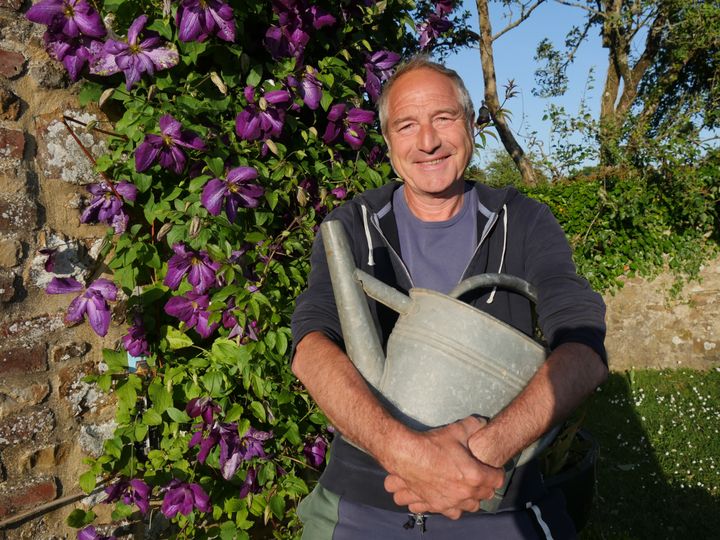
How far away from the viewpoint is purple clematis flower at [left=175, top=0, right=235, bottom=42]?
189 centimetres

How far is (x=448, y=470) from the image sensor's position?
1222 millimetres

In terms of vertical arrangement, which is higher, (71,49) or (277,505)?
(71,49)

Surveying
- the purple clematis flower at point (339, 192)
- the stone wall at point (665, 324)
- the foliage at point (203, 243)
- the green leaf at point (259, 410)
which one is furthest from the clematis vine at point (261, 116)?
the stone wall at point (665, 324)

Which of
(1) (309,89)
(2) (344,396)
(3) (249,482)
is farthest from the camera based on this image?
(1) (309,89)

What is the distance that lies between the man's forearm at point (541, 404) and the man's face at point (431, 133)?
0.69m

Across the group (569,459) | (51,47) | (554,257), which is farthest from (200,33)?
(569,459)

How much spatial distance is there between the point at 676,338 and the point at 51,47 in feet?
26.9

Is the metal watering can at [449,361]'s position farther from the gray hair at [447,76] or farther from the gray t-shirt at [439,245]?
the gray hair at [447,76]

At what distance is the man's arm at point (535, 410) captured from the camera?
1.26m

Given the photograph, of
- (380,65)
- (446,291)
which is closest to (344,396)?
(446,291)

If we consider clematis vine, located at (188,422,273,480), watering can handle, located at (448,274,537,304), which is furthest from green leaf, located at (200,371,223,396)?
watering can handle, located at (448,274,537,304)

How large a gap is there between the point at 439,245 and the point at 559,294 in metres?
0.47

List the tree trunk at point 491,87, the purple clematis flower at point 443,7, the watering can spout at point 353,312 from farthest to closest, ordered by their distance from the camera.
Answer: the tree trunk at point 491,87, the purple clematis flower at point 443,7, the watering can spout at point 353,312

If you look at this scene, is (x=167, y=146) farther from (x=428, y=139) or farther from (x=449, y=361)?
(x=449, y=361)
